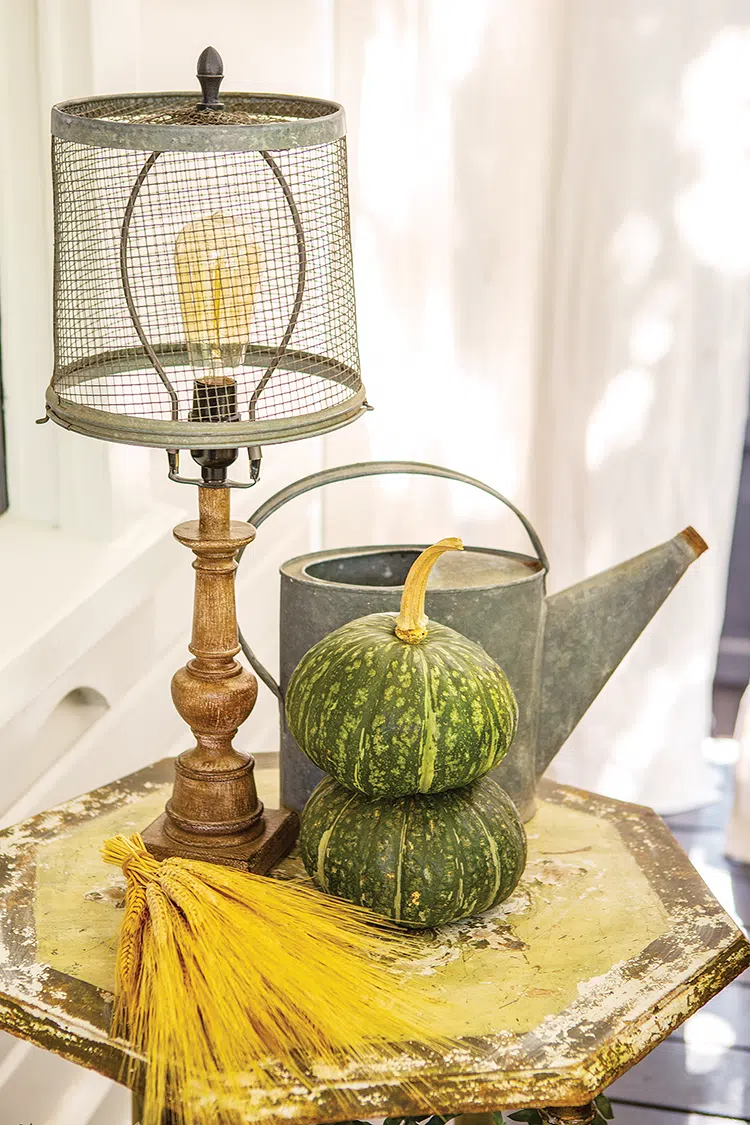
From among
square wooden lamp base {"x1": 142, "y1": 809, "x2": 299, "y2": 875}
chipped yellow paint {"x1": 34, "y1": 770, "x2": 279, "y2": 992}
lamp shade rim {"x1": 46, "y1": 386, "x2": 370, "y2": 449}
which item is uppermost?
lamp shade rim {"x1": 46, "y1": 386, "x2": 370, "y2": 449}

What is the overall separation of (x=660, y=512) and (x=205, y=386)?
1443 mm

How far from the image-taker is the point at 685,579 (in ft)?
7.57

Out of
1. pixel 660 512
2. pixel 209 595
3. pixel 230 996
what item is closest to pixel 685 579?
pixel 660 512

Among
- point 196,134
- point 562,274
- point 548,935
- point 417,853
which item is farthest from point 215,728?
point 562,274

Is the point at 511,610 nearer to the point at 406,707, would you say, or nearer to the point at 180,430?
the point at 406,707

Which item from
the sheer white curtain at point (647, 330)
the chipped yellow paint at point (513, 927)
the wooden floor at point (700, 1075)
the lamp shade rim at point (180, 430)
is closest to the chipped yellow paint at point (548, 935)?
the chipped yellow paint at point (513, 927)

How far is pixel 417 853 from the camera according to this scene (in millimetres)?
957

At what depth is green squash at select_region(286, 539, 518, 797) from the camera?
3.11 feet

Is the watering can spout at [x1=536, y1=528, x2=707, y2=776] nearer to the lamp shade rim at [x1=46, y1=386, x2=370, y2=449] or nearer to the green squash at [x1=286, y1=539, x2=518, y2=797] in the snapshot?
the green squash at [x1=286, y1=539, x2=518, y2=797]

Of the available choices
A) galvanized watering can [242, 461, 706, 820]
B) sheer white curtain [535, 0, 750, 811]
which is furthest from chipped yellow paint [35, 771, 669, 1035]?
sheer white curtain [535, 0, 750, 811]

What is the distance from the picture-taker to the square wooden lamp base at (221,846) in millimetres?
1068

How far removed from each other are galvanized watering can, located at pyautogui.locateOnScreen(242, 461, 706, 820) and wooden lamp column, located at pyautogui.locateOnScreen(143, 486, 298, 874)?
0.10m

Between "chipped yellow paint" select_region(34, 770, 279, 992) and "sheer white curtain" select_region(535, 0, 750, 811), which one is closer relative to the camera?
"chipped yellow paint" select_region(34, 770, 279, 992)

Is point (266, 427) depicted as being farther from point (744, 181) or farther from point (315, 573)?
point (744, 181)
